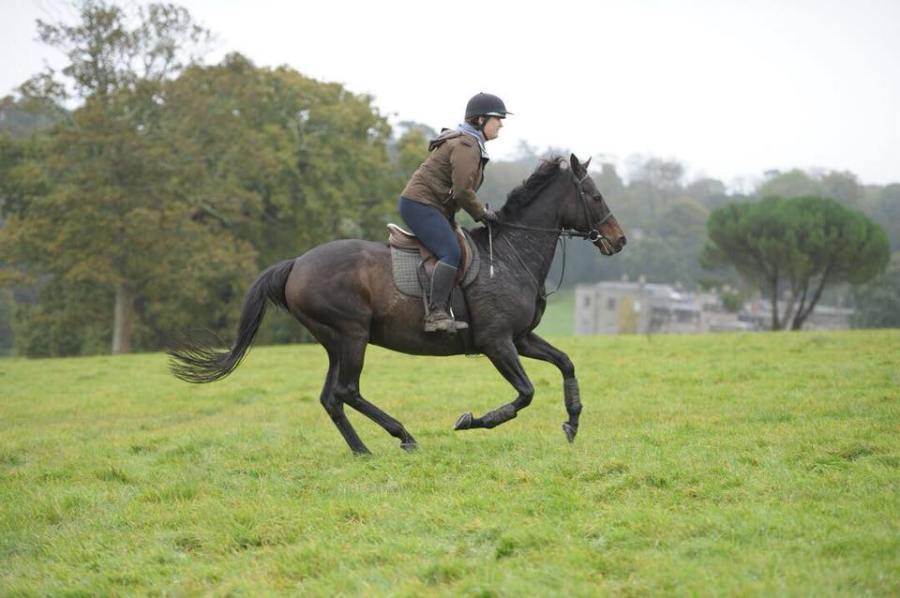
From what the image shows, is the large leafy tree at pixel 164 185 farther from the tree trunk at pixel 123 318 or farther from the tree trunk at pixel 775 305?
the tree trunk at pixel 775 305

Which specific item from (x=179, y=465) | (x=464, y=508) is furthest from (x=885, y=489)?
(x=179, y=465)

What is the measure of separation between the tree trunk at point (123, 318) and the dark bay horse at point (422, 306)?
31.2m

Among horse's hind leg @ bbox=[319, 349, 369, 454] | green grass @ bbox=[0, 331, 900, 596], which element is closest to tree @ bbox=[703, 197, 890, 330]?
green grass @ bbox=[0, 331, 900, 596]

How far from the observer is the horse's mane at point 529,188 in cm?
1068

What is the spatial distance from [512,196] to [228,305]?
117ft

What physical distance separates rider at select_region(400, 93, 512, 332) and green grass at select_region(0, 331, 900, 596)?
5.65 feet

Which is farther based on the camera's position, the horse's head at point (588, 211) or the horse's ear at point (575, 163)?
the horse's head at point (588, 211)

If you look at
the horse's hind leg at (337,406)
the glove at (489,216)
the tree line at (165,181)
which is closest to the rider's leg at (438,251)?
the glove at (489,216)

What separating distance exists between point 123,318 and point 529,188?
33.1 m

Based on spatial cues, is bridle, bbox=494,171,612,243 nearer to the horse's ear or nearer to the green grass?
the horse's ear

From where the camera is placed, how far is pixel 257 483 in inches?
363

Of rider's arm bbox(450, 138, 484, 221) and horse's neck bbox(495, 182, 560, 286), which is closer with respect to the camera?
rider's arm bbox(450, 138, 484, 221)

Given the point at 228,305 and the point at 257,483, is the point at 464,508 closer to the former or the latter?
the point at 257,483

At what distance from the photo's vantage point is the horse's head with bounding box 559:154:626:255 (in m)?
10.7
